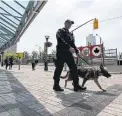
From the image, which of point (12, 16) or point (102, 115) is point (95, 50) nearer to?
point (12, 16)

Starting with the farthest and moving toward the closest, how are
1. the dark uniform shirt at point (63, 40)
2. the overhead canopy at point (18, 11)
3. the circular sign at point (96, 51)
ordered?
the circular sign at point (96, 51)
the overhead canopy at point (18, 11)
the dark uniform shirt at point (63, 40)

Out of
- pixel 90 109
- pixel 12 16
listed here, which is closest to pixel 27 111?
pixel 90 109

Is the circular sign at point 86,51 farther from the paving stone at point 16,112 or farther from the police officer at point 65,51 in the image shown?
the paving stone at point 16,112

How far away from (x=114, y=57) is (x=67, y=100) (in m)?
17.1

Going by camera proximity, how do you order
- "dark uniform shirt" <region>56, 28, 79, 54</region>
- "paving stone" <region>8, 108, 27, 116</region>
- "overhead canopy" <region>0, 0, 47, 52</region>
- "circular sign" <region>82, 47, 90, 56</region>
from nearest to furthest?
"paving stone" <region>8, 108, 27, 116</region> → "dark uniform shirt" <region>56, 28, 79, 54</region> → "overhead canopy" <region>0, 0, 47, 52</region> → "circular sign" <region>82, 47, 90, 56</region>

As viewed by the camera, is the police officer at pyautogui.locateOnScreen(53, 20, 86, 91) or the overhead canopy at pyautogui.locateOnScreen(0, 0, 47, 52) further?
the overhead canopy at pyautogui.locateOnScreen(0, 0, 47, 52)

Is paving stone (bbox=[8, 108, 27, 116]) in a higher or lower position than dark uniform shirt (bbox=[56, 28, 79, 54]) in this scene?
lower

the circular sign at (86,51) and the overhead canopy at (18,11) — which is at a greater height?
the overhead canopy at (18,11)

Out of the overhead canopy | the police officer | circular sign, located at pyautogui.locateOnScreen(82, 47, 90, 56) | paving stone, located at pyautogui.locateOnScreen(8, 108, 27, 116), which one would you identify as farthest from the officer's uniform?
circular sign, located at pyautogui.locateOnScreen(82, 47, 90, 56)

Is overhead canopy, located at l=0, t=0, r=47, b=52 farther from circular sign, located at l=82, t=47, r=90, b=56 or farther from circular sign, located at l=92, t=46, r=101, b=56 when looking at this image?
circular sign, located at l=92, t=46, r=101, b=56

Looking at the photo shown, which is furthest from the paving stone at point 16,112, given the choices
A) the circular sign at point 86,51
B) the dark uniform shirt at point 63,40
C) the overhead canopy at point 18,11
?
the circular sign at point 86,51

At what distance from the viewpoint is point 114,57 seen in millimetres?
20891

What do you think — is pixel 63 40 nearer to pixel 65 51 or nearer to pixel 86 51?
pixel 65 51

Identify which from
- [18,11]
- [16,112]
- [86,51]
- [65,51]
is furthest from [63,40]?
[86,51]
